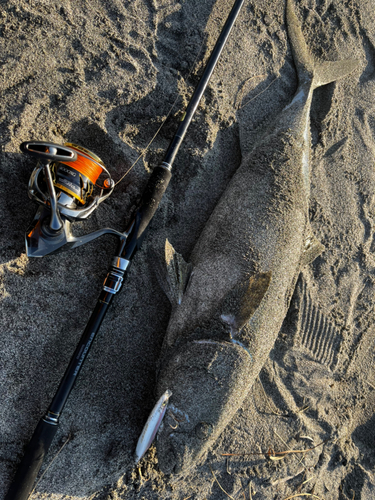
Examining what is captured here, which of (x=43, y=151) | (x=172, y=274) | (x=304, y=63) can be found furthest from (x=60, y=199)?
(x=304, y=63)

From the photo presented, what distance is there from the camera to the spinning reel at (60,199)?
2283 mm

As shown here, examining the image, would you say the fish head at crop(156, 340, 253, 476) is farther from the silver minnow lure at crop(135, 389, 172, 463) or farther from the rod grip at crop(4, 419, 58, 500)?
the rod grip at crop(4, 419, 58, 500)

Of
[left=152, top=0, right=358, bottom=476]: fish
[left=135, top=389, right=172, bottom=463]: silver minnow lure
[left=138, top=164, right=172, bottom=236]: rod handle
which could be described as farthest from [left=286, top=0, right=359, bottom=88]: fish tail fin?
[left=135, top=389, right=172, bottom=463]: silver minnow lure

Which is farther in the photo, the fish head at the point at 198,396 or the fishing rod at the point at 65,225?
the fish head at the point at 198,396

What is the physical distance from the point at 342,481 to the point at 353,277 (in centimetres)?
189

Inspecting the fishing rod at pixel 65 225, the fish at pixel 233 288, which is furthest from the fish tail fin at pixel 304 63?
the fishing rod at pixel 65 225

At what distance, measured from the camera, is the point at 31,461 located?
223 cm

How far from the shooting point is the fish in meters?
2.46

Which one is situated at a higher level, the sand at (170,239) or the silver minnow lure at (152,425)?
the sand at (170,239)

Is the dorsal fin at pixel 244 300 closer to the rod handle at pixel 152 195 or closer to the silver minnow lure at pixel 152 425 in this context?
the silver minnow lure at pixel 152 425

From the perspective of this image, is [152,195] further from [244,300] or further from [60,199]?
[244,300]

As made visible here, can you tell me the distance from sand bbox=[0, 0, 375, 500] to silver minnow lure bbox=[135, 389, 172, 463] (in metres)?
0.26

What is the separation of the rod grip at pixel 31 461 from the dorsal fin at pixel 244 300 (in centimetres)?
138

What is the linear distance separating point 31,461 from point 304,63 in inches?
156
